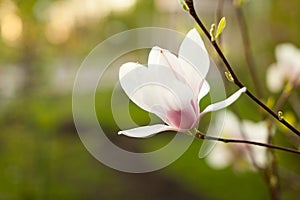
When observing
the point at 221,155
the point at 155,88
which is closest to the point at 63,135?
the point at 221,155

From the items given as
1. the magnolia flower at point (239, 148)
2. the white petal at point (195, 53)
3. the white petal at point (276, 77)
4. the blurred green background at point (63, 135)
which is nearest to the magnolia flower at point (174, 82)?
the white petal at point (195, 53)

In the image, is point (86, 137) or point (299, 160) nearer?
point (299, 160)

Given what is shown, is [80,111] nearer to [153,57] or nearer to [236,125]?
[236,125]

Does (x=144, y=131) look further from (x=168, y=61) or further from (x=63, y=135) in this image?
(x=63, y=135)

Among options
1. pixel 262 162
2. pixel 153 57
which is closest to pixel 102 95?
pixel 262 162

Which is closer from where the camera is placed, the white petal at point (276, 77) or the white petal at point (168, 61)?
the white petal at point (168, 61)

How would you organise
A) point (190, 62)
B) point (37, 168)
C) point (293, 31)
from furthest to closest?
1. point (293, 31)
2. point (37, 168)
3. point (190, 62)

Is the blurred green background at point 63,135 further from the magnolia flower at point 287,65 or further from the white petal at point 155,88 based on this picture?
the white petal at point 155,88
